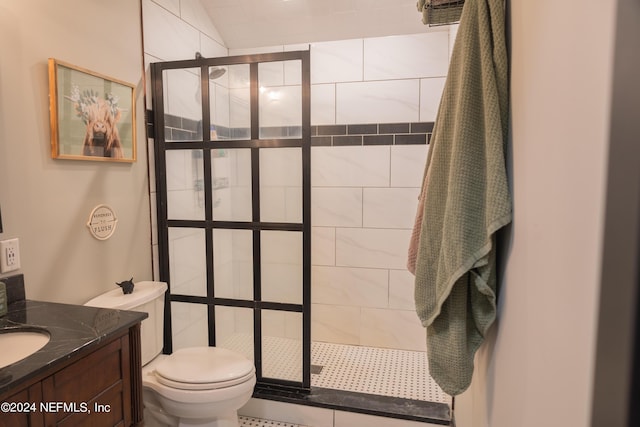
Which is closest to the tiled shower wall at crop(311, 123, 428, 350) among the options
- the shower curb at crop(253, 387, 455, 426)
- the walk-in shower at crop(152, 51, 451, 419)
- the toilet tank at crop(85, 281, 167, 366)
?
the walk-in shower at crop(152, 51, 451, 419)

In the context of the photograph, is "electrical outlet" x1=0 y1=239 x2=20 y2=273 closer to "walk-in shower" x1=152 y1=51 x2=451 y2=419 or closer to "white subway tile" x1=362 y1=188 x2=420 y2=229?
"walk-in shower" x1=152 y1=51 x2=451 y2=419

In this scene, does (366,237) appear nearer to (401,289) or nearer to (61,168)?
(401,289)

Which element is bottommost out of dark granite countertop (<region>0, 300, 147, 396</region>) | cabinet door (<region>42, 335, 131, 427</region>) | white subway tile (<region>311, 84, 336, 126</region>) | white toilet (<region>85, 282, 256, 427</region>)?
white toilet (<region>85, 282, 256, 427</region>)

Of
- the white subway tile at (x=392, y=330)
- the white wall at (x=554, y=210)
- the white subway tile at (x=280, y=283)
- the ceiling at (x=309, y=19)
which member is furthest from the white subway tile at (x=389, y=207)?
the white wall at (x=554, y=210)

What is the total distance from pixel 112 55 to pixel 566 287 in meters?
2.04

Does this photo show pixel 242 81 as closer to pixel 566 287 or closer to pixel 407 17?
pixel 407 17

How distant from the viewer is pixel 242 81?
200cm

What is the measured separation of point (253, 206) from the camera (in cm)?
203

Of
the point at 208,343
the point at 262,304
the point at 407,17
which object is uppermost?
the point at 407,17

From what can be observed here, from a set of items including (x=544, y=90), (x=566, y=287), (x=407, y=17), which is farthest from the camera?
(x=407, y=17)

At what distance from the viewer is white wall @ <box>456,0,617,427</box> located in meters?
0.49

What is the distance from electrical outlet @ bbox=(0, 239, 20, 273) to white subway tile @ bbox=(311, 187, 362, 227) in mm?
1858

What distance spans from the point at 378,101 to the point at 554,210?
2.21 metres

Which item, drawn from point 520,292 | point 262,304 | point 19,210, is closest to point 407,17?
point 262,304
